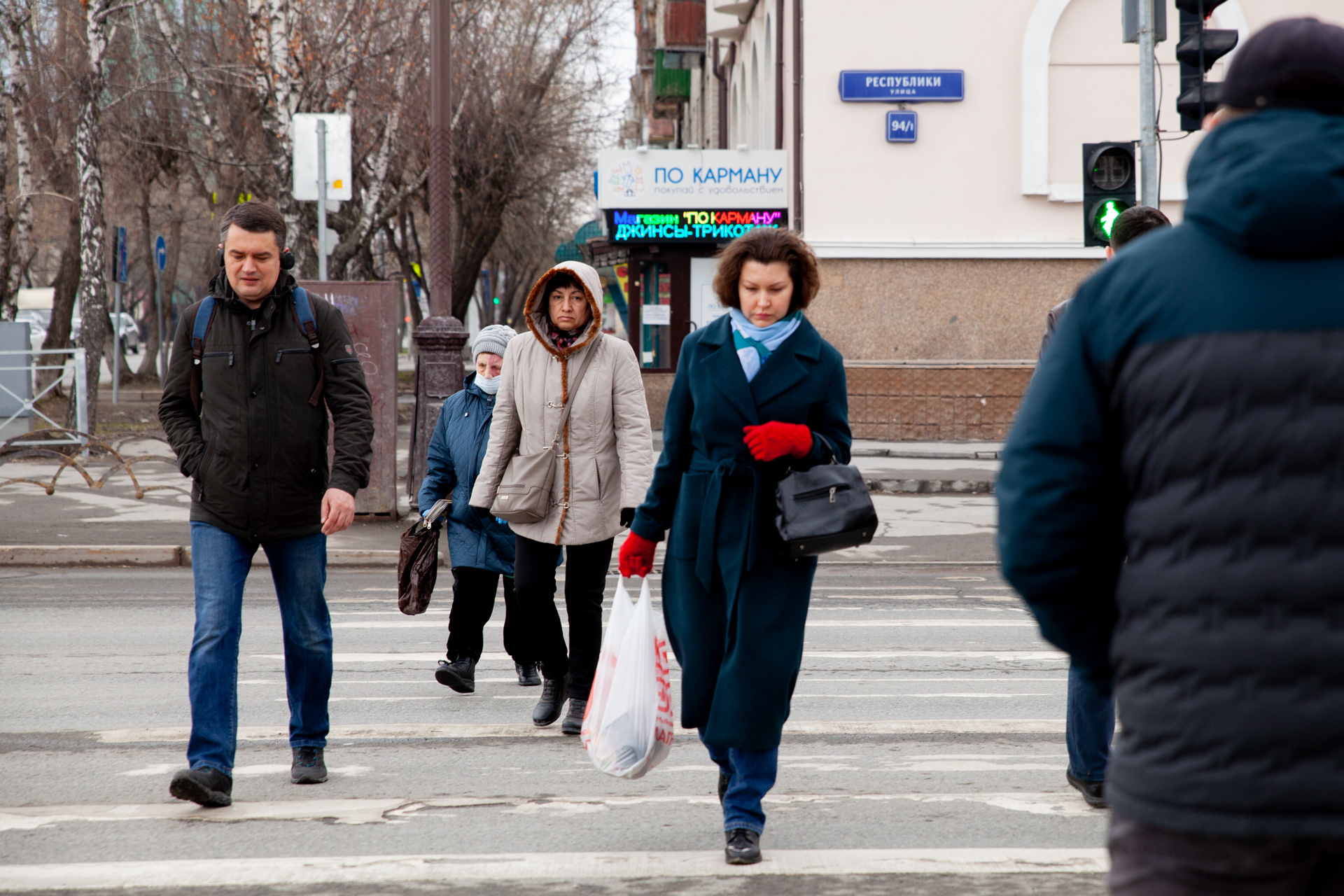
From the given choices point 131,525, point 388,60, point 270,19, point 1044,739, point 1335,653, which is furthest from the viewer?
point 388,60

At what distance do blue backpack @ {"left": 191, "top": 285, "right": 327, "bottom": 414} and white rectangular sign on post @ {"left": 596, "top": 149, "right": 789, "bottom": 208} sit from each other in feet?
59.7

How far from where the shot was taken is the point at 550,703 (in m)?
6.09

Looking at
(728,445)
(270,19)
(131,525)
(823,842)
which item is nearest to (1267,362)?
(728,445)

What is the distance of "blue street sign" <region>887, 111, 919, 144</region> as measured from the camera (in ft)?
71.9

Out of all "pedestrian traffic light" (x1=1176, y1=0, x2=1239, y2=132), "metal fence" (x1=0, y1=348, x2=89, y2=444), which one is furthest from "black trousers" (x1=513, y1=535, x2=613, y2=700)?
"metal fence" (x1=0, y1=348, x2=89, y2=444)

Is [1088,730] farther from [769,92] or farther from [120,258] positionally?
[120,258]

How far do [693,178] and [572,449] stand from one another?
1766cm

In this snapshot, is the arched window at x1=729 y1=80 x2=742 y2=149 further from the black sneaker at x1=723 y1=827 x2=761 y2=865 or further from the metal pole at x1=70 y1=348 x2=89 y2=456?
the black sneaker at x1=723 y1=827 x2=761 y2=865

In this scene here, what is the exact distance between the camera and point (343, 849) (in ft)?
14.0

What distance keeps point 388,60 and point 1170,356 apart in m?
25.5

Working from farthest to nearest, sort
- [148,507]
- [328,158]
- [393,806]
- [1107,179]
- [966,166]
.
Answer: [966,166]
[148,507]
[328,158]
[1107,179]
[393,806]

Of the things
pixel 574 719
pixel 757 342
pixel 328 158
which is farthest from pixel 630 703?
pixel 328 158

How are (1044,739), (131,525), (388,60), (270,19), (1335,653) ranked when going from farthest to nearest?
(388,60) → (270,19) → (131,525) → (1044,739) → (1335,653)

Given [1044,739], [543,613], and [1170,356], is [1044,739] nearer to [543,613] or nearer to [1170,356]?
[543,613]
